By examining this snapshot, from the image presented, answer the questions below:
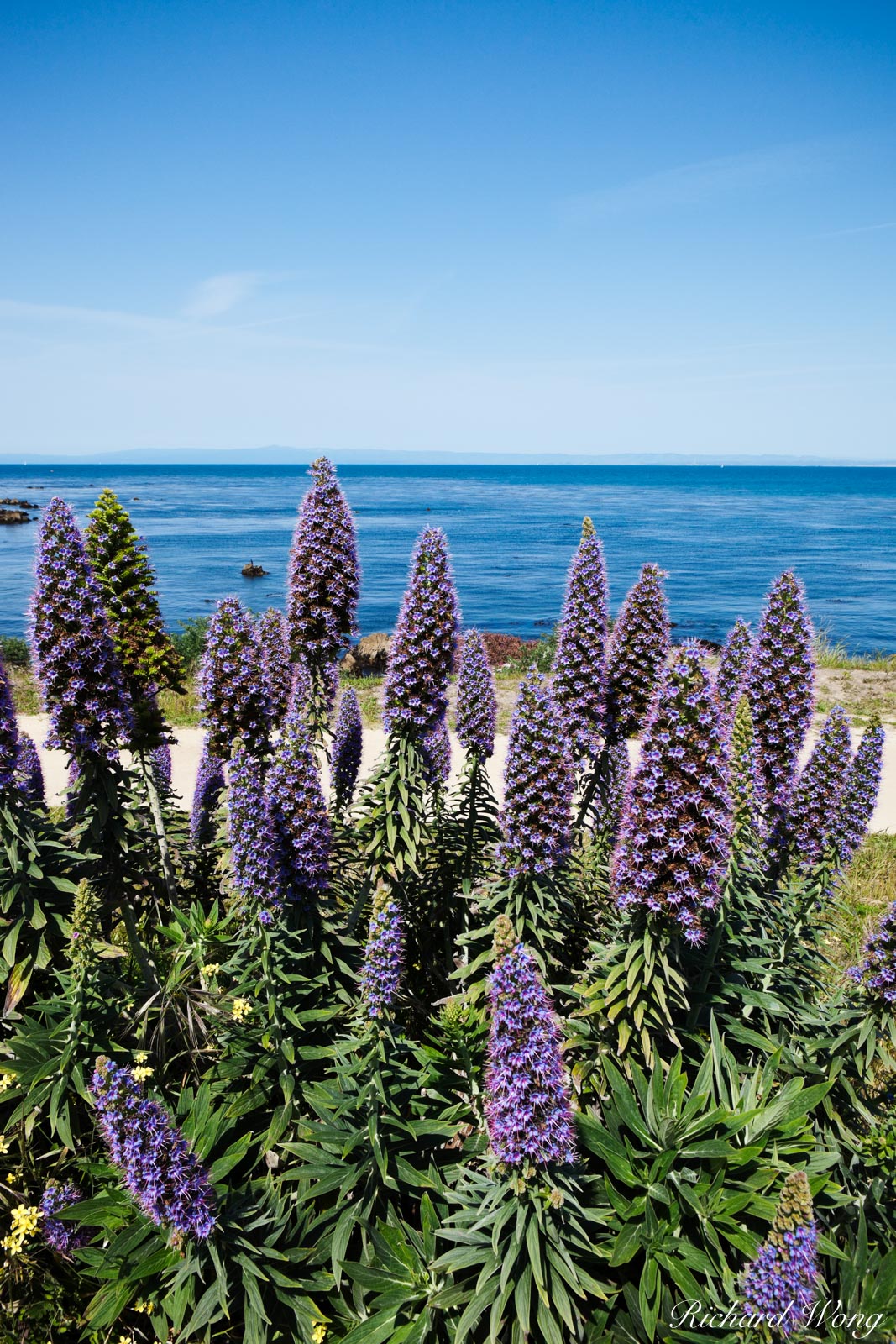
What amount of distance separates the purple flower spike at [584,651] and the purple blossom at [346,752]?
2483 mm

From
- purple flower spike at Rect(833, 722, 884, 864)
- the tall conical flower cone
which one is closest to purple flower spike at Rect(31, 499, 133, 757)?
the tall conical flower cone

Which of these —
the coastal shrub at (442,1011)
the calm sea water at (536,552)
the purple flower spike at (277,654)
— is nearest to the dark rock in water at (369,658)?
the calm sea water at (536,552)

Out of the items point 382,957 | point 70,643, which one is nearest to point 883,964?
point 382,957

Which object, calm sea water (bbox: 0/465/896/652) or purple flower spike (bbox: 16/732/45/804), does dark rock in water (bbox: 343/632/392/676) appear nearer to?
calm sea water (bbox: 0/465/896/652)

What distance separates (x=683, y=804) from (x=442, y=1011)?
6.38ft

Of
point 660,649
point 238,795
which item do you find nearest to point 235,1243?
point 238,795

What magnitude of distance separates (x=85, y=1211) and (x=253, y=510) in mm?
123226

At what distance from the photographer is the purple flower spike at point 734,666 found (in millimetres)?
6156

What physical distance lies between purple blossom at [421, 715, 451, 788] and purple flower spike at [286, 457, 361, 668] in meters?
1.25

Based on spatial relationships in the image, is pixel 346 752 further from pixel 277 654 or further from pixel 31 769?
pixel 31 769

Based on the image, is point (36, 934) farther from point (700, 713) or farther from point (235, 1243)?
point (700, 713)

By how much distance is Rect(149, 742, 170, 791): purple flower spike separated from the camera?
699cm

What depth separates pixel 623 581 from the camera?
59219 millimetres

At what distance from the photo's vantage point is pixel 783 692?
5.77 meters
